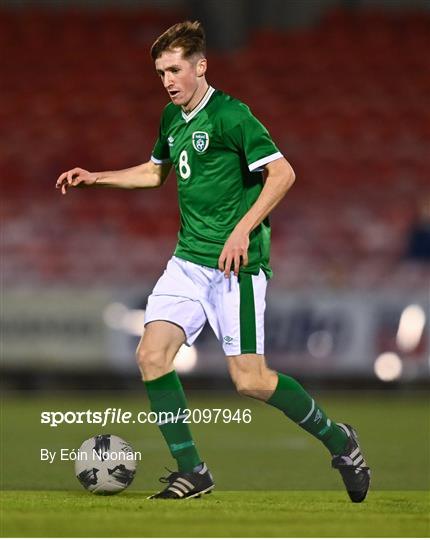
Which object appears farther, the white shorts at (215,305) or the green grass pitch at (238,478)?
the white shorts at (215,305)

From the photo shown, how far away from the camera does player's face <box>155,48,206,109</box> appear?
221 inches

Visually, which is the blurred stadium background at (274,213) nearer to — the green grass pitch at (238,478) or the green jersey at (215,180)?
the green grass pitch at (238,478)

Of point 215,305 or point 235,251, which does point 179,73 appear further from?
point 215,305

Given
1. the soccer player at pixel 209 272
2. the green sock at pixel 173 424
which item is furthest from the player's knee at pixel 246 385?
the green sock at pixel 173 424

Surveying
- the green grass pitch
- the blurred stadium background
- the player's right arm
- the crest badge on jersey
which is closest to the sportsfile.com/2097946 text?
the green grass pitch

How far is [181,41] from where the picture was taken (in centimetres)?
561

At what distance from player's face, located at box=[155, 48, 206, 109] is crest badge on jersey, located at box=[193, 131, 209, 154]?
0.50 ft

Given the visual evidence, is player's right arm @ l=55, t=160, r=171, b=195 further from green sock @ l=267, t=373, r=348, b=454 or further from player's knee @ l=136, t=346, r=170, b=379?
green sock @ l=267, t=373, r=348, b=454

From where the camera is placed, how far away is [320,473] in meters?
7.18

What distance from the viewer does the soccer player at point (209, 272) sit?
221 inches

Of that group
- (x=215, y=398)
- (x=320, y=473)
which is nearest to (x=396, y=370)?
(x=215, y=398)

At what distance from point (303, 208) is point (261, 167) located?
8.94 meters

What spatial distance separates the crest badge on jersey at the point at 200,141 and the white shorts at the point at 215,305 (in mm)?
496

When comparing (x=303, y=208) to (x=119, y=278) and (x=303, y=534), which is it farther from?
(x=303, y=534)
